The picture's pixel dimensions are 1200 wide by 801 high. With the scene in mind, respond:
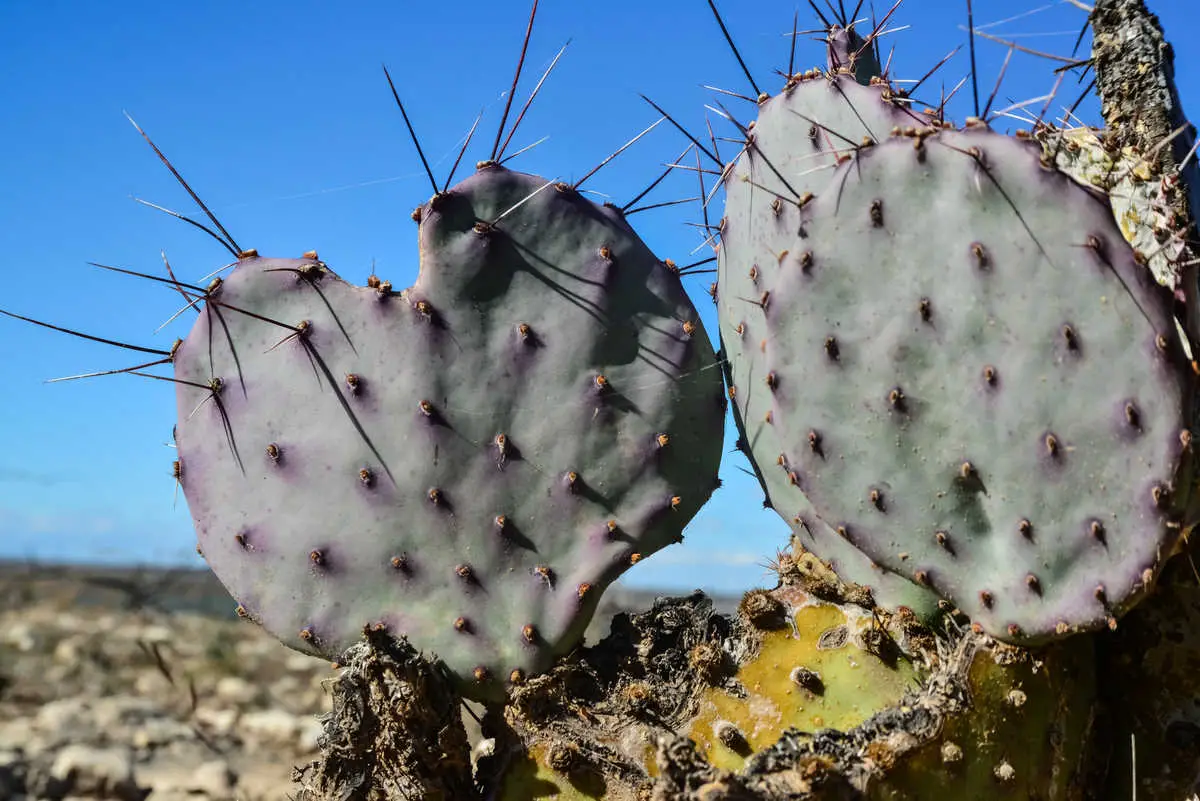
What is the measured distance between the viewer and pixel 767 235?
1932mm

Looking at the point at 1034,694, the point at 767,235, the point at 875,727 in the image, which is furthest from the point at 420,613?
the point at 1034,694

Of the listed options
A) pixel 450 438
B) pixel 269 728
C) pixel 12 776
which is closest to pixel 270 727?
pixel 269 728

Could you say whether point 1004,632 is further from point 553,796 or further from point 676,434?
point 553,796

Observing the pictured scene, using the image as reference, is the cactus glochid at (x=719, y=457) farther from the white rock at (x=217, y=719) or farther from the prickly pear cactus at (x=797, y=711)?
the white rock at (x=217, y=719)

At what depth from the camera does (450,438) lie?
6.21 ft

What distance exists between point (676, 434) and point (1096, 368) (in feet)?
2.44

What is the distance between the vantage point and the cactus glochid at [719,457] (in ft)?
5.28

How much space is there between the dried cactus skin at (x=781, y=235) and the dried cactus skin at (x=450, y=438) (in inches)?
6.5

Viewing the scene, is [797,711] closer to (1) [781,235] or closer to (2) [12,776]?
(1) [781,235]

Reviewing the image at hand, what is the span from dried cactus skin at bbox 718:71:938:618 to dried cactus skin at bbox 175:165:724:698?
0.54ft

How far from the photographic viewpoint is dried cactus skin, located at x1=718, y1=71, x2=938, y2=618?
1.87 meters

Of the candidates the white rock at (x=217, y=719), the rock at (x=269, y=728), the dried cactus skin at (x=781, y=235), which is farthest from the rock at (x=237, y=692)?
the dried cactus skin at (x=781, y=235)

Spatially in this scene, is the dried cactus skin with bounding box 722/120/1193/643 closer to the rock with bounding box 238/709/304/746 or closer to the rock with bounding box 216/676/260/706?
the rock with bounding box 238/709/304/746

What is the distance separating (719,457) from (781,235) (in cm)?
45
